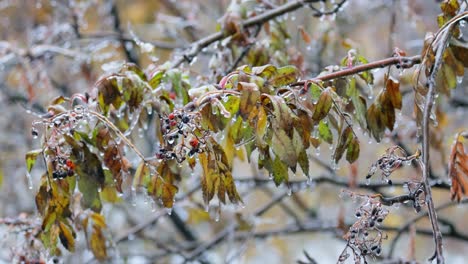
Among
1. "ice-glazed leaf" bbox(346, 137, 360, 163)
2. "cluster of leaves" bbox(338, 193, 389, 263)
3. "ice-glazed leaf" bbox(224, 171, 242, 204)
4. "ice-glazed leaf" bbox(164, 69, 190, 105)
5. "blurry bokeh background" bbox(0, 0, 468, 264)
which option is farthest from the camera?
"blurry bokeh background" bbox(0, 0, 468, 264)

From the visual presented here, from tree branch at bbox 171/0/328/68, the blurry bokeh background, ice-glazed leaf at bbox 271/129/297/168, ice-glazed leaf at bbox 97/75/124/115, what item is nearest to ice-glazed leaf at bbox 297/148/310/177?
ice-glazed leaf at bbox 271/129/297/168

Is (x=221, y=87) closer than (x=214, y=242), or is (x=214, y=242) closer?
(x=221, y=87)

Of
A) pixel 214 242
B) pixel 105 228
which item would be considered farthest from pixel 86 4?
pixel 105 228

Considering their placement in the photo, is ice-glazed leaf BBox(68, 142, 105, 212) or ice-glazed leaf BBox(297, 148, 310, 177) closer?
ice-glazed leaf BBox(297, 148, 310, 177)

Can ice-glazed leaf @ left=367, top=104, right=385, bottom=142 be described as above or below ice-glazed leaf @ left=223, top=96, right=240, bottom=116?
below

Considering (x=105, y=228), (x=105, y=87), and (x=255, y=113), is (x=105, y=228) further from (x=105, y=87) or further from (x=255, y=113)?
(x=255, y=113)

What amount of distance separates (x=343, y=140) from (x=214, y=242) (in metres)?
1.88

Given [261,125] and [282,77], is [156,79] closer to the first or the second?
[282,77]

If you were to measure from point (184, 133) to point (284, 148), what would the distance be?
221 millimetres

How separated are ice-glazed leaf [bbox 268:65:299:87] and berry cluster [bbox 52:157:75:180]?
552 millimetres

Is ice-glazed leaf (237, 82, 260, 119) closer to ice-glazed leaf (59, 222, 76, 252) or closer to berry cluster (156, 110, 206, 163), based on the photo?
berry cluster (156, 110, 206, 163)

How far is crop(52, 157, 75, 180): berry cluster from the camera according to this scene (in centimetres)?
170

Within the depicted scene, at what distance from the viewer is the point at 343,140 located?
1665 mm

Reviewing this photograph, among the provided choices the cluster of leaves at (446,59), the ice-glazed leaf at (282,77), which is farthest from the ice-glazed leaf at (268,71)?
the cluster of leaves at (446,59)
